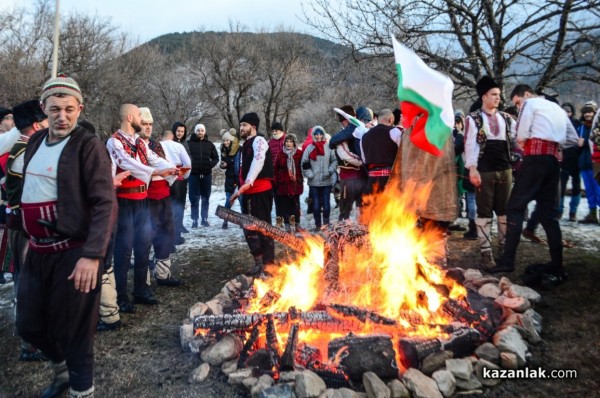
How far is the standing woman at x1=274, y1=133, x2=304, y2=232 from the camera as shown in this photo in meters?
8.24

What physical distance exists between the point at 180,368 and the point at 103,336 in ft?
3.91

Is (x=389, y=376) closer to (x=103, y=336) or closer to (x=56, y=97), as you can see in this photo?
(x=103, y=336)

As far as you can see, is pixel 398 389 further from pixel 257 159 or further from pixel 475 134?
pixel 475 134

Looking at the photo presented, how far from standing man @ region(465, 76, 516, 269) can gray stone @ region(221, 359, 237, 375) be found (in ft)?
12.5

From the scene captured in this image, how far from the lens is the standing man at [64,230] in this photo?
2578mm

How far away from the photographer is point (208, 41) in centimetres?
2989

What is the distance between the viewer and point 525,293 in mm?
4324

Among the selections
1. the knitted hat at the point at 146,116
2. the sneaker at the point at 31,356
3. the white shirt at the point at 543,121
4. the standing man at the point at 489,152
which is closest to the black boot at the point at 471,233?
the standing man at the point at 489,152

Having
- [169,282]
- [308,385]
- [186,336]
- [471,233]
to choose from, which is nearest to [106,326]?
[186,336]

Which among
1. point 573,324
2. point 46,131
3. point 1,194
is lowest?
point 573,324

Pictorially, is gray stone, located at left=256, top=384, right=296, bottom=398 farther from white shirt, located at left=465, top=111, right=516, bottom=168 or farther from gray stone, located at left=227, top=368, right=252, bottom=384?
white shirt, located at left=465, top=111, right=516, bottom=168

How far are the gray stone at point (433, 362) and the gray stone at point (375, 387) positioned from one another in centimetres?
44

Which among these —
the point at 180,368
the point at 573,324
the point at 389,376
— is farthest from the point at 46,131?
the point at 573,324

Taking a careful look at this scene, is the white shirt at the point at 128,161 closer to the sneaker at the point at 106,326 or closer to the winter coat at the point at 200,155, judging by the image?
the sneaker at the point at 106,326
